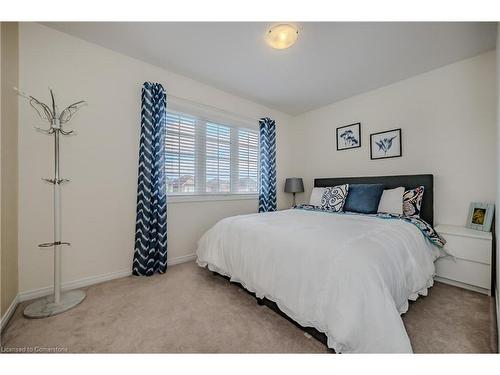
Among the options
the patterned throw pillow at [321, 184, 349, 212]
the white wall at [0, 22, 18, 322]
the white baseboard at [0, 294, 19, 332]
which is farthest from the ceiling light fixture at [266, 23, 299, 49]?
the white baseboard at [0, 294, 19, 332]

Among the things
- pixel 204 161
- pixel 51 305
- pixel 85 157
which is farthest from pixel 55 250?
pixel 204 161

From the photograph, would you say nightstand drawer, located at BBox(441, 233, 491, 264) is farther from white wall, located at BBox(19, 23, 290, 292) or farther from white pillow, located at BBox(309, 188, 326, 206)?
white wall, located at BBox(19, 23, 290, 292)

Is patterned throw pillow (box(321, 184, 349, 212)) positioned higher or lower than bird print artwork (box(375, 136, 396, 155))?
lower

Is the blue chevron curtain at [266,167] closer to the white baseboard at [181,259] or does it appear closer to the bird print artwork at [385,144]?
the white baseboard at [181,259]

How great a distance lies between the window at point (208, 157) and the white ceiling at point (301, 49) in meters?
0.64

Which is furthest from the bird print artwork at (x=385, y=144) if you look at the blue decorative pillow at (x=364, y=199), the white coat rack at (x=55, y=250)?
the white coat rack at (x=55, y=250)

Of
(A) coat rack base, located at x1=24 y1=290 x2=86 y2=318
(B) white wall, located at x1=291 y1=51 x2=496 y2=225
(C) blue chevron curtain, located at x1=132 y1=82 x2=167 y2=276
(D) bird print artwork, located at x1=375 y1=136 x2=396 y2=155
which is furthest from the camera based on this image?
(D) bird print artwork, located at x1=375 y1=136 x2=396 y2=155

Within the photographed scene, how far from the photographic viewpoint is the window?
2.79 m

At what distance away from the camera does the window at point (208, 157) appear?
2.79 m

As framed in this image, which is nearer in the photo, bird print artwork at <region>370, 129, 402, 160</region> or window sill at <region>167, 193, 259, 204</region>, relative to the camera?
window sill at <region>167, 193, 259, 204</region>

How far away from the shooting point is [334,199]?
2.86 metres

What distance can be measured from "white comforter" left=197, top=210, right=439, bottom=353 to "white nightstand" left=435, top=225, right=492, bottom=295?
0.55 ft

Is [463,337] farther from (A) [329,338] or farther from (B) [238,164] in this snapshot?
(B) [238,164]

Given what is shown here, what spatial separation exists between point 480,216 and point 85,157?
3997 mm
